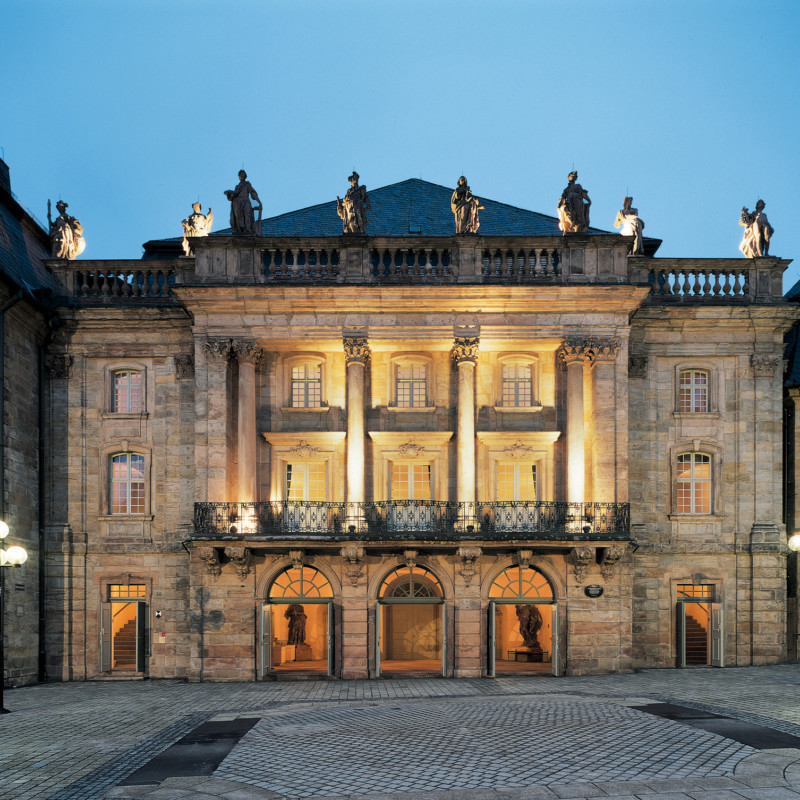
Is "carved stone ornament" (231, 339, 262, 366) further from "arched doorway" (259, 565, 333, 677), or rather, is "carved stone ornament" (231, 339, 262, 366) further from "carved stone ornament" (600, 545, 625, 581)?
"carved stone ornament" (600, 545, 625, 581)

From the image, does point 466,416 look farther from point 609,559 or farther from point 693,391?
point 693,391

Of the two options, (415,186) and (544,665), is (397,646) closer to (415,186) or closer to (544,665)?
(544,665)

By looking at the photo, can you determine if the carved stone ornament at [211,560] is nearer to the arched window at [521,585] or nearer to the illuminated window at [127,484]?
the illuminated window at [127,484]

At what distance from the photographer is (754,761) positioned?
14.8m

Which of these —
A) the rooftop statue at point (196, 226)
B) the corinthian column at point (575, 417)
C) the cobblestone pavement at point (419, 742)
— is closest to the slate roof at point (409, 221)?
the rooftop statue at point (196, 226)

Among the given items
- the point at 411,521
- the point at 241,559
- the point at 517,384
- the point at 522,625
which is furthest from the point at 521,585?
the point at 241,559

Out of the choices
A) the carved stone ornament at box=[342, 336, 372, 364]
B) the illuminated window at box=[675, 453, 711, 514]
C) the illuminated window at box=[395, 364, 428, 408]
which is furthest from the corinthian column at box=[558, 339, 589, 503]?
the carved stone ornament at box=[342, 336, 372, 364]

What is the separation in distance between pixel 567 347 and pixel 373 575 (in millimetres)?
9744

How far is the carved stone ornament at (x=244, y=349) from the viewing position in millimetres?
29141

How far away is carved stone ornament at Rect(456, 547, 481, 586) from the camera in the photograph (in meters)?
27.8

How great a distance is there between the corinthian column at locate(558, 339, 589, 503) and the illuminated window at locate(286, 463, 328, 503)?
821cm

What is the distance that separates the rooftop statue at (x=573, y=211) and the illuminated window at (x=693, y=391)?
6442mm

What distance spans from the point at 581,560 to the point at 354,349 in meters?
9.88

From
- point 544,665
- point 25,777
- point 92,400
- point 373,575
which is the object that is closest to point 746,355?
point 544,665
